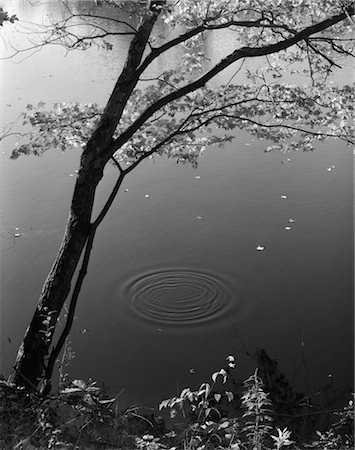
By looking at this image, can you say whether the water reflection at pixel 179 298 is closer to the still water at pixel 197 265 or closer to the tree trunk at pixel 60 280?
the still water at pixel 197 265

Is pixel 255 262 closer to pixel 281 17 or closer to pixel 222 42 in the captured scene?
pixel 281 17

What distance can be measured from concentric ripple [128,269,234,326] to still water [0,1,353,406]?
22 millimetres

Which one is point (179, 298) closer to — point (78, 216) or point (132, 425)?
point (78, 216)

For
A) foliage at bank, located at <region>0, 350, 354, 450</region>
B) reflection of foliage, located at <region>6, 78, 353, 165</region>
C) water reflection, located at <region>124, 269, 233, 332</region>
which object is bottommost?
foliage at bank, located at <region>0, 350, 354, 450</region>

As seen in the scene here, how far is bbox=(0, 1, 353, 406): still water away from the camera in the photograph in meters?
6.92

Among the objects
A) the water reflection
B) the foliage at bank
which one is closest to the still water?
the water reflection

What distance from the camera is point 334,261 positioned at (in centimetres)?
879

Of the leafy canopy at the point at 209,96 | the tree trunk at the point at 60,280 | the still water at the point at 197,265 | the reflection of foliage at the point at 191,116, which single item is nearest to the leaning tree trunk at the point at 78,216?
the tree trunk at the point at 60,280

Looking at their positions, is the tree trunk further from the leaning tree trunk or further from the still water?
the still water

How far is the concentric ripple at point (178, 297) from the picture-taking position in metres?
7.49

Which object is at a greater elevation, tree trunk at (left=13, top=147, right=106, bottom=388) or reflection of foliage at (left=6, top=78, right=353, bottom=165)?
reflection of foliage at (left=6, top=78, right=353, bottom=165)

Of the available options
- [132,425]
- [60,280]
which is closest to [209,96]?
[60,280]

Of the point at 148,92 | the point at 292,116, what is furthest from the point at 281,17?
the point at 148,92

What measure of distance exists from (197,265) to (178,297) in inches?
38.2
